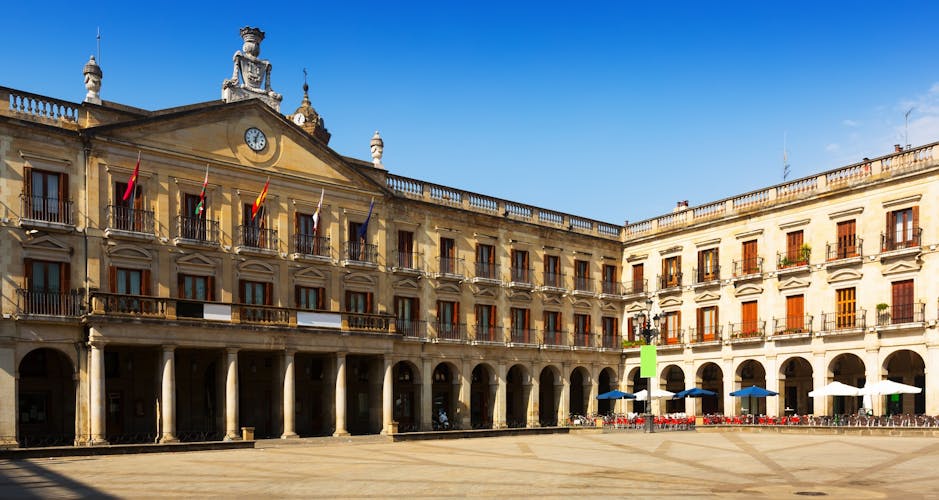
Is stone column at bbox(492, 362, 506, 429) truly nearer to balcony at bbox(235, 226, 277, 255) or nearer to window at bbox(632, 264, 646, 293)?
window at bbox(632, 264, 646, 293)

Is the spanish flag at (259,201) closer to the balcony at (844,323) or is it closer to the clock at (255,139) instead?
the clock at (255,139)

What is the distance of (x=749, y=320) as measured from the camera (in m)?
47.7

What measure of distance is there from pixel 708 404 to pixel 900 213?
16325 millimetres

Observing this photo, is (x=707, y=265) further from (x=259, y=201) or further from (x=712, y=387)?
(x=259, y=201)

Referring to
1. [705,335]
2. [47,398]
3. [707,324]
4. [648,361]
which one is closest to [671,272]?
[707,324]

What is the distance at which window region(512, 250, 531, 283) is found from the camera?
49719 millimetres

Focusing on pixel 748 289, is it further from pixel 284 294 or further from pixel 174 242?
pixel 174 242

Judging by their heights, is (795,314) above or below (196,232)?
below

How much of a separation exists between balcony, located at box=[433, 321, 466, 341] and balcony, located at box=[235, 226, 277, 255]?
32.5ft

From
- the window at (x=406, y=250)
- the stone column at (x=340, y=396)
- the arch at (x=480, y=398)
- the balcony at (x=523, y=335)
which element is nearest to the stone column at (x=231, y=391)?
the stone column at (x=340, y=396)

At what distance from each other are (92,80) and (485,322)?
2221 centimetres

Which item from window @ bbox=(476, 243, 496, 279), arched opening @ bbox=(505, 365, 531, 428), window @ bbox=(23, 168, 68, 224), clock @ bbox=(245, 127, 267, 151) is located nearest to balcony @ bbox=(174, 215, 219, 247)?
clock @ bbox=(245, 127, 267, 151)

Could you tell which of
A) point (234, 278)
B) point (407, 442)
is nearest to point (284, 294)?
point (234, 278)

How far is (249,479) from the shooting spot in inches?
865
